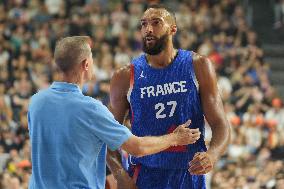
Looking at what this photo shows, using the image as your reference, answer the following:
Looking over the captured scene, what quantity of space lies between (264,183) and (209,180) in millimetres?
1219

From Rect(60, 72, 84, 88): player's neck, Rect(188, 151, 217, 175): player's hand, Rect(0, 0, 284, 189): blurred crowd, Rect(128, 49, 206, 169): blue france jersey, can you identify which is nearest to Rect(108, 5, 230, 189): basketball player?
Rect(128, 49, 206, 169): blue france jersey

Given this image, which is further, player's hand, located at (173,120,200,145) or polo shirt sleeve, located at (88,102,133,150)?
player's hand, located at (173,120,200,145)

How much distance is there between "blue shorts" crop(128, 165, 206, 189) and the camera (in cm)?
616

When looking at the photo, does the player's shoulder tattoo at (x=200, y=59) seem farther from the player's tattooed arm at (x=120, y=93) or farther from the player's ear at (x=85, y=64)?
the player's ear at (x=85, y=64)

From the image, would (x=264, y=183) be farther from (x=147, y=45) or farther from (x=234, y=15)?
(x=234, y=15)

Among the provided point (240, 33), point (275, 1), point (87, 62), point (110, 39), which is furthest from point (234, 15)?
point (87, 62)

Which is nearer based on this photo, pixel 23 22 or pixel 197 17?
pixel 23 22

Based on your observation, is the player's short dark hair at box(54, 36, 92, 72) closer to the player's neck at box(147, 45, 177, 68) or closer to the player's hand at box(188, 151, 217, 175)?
the player's hand at box(188, 151, 217, 175)

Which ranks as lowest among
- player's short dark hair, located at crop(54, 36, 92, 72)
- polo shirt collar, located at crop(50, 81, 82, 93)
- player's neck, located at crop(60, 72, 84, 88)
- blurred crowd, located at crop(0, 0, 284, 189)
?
blurred crowd, located at crop(0, 0, 284, 189)

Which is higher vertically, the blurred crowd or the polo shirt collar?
the polo shirt collar

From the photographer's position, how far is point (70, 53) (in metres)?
4.87

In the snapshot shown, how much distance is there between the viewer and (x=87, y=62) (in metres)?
4.95

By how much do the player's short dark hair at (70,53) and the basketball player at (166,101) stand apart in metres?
1.28

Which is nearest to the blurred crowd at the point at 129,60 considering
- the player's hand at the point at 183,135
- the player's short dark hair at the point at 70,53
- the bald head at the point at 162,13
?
the bald head at the point at 162,13
